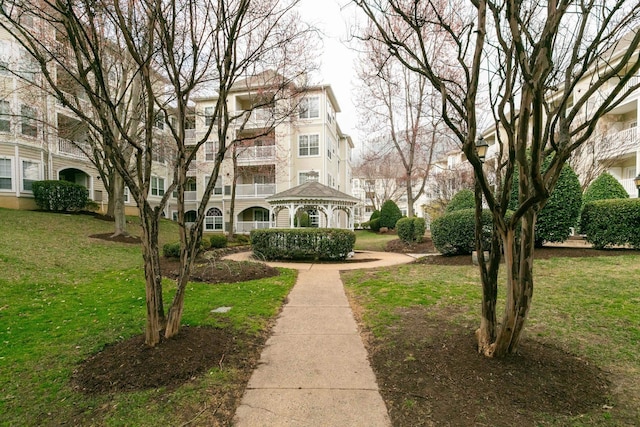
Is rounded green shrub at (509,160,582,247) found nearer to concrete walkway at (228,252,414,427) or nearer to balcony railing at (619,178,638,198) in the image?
concrete walkway at (228,252,414,427)

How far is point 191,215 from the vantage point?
2720 cm

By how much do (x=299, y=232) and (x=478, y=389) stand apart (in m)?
8.71

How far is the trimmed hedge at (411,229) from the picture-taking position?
50.7 feet

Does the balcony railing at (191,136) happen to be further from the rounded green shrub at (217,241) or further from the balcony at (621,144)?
the balcony at (621,144)

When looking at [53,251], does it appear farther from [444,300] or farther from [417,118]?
[417,118]

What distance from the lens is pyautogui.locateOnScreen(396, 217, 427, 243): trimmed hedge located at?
609 inches

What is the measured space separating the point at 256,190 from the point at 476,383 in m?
22.1

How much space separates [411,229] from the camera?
15453 millimetres

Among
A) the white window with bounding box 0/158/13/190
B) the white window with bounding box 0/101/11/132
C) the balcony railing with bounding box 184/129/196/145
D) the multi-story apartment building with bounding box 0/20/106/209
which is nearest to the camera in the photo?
the multi-story apartment building with bounding box 0/20/106/209

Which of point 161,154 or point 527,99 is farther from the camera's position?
point 161,154

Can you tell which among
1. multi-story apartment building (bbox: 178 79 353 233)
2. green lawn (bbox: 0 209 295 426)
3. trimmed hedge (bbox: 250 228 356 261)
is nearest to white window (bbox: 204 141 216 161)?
multi-story apartment building (bbox: 178 79 353 233)

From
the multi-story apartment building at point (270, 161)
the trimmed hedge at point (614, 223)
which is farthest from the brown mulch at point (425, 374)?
the multi-story apartment building at point (270, 161)

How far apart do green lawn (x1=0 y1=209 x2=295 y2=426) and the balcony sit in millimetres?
18715

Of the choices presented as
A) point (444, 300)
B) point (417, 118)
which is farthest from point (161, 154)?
point (444, 300)
